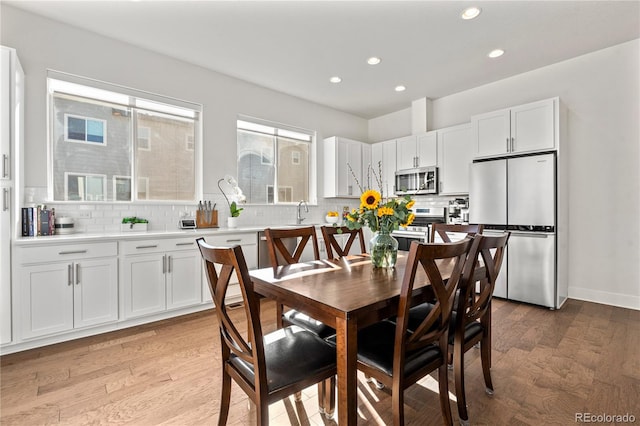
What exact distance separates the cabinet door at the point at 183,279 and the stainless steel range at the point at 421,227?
9.55 ft

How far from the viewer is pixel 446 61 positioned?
12.2 feet

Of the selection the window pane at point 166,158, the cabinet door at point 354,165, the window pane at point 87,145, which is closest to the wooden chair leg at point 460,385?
the window pane at point 166,158

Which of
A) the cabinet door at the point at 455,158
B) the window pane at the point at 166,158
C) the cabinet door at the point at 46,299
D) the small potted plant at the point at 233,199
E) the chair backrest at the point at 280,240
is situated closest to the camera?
the chair backrest at the point at 280,240

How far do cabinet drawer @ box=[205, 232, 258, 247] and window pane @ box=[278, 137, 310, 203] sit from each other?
1337mm

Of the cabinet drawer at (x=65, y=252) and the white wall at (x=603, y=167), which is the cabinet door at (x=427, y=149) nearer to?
the white wall at (x=603, y=167)

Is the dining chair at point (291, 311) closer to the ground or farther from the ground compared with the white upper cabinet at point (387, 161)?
closer to the ground

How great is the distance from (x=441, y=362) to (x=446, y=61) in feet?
11.7

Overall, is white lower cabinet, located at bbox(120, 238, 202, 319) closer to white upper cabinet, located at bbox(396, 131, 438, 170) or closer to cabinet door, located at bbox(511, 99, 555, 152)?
white upper cabinet, located at bbox(396, 131, 438, 170)

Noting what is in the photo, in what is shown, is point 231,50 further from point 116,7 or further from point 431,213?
point 431,213

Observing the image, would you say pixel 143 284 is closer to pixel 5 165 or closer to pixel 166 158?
pixel 5 165

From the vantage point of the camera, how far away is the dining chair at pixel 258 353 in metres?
1.17

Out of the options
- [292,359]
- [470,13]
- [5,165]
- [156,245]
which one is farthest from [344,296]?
[470,13]

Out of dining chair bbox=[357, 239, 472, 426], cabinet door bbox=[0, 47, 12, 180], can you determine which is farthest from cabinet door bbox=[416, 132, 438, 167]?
cabinet door bbox=[0, 47, 12, 180]

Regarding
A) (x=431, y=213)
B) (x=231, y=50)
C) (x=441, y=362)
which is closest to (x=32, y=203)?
(x=231, y=50)
